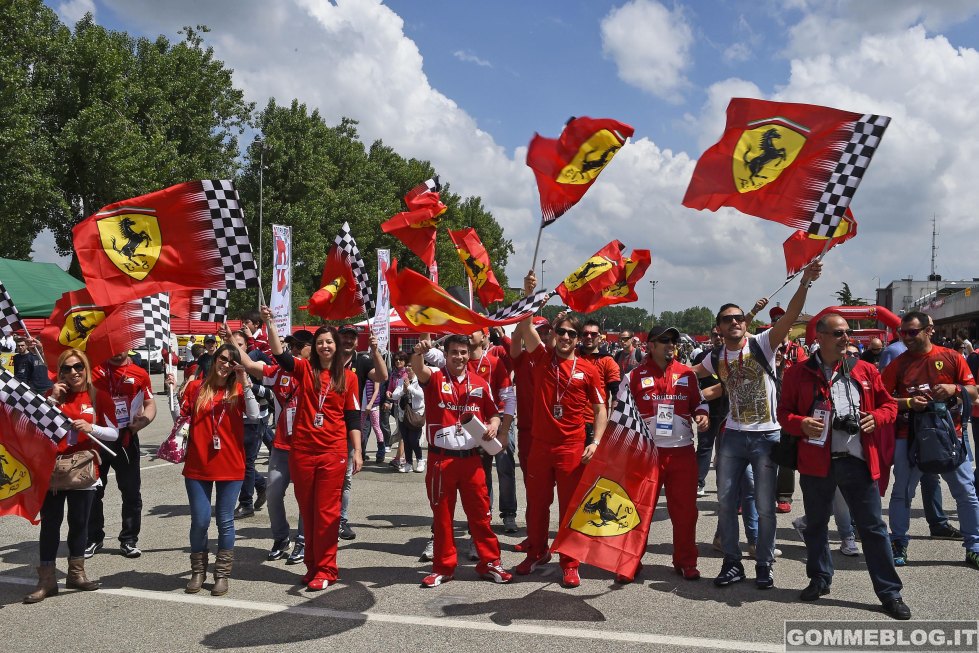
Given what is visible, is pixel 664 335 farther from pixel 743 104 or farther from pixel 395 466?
pixel 395 466

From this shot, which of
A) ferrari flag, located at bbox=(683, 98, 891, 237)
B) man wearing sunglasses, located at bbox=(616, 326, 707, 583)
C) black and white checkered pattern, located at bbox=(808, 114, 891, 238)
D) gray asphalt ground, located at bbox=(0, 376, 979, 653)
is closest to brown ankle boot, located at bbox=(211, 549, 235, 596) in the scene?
gray asphalt ground, located at bbox=(0, 376, 979, 653)

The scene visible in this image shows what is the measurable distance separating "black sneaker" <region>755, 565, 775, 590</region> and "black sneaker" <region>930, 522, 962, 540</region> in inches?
98.2

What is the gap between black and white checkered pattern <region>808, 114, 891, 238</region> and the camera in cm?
577

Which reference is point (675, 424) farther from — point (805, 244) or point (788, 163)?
point (788, 163)

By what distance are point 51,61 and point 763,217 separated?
2854 centimetres

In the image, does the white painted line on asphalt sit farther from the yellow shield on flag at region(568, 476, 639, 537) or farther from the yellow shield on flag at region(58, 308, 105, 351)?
the yellow shield on flag at region(58, 308, 105, 351)

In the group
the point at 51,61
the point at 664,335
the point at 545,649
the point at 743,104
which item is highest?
the point at 51,61

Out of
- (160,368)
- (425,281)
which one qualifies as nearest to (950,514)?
(425,281)

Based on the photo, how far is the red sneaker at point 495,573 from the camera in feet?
19.2

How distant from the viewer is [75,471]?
562 cm

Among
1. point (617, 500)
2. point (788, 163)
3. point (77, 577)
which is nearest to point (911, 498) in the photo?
point (617, 500)

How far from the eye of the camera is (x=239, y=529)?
7680 millimetres

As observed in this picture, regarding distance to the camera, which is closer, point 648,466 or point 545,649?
point 545,649

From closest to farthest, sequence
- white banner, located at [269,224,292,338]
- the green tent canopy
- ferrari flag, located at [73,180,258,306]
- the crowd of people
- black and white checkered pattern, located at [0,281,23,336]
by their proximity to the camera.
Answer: the crowd of people
ferrari flag, located at [73,180,258,306]
black and white checkered pattern, located at [0,281,23,336]
white banner, located at [269,224,292,338]
the green tent canopy
